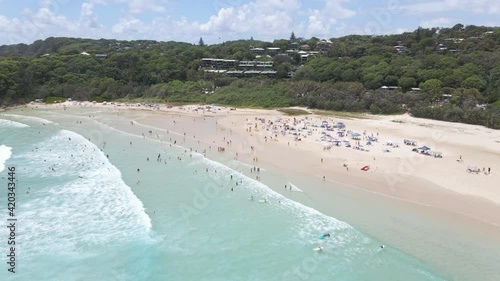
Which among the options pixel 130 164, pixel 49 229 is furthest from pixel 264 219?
pixel 130 164

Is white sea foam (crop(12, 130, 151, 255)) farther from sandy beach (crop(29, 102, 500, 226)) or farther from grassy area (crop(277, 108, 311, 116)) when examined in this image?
grassy area (crop(277, 108, 311, 116))

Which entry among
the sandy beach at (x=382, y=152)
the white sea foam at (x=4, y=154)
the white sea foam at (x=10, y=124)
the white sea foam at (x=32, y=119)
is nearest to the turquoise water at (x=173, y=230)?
the white sea foam at (x=4, y=154)

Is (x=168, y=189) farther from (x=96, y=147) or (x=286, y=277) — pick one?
(x=96, y=147)

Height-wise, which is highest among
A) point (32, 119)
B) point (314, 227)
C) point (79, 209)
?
point (32, 119)

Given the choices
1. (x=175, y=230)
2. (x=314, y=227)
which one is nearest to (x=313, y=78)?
(x=314, y=227)

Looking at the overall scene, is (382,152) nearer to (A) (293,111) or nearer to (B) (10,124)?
(A) (293,111)

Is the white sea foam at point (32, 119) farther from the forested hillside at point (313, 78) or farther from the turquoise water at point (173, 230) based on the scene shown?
the turquoise water at point (173, 230)
